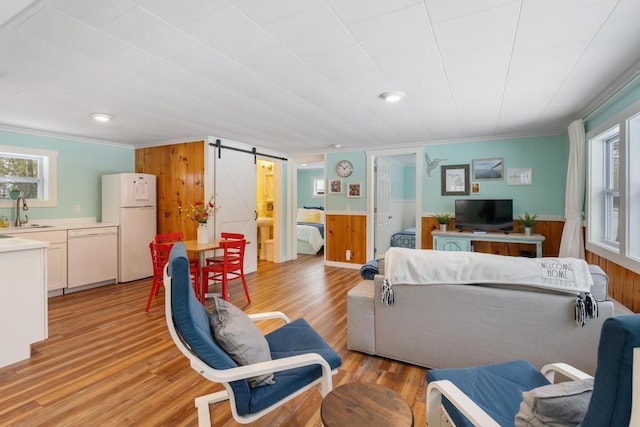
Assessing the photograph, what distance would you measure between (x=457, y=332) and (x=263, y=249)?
205 inches

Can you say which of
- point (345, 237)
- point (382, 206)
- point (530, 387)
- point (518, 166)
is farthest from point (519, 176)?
point (530, 387)

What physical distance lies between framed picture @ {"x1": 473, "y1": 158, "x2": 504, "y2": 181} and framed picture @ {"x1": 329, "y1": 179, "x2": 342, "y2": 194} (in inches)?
92.6

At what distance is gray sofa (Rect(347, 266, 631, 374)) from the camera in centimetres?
191

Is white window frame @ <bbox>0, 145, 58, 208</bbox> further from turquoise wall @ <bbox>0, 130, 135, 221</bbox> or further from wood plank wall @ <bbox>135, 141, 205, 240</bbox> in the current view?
wood plank wall @ <bbox>135, 141, 205, 240</bbox>

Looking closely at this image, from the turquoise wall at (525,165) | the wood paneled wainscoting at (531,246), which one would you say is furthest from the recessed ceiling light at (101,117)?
the wood paneled wainscoting at (531,246)

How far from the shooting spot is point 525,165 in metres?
4.78

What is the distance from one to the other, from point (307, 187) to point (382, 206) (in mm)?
4549

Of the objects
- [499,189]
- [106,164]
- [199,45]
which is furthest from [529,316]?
[106,164]

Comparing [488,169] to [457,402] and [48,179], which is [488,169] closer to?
[457,402]

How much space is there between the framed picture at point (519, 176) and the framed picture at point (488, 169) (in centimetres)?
12

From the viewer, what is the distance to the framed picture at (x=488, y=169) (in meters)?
4.92

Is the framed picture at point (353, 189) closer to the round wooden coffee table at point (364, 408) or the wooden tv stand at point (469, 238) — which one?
the wooden tv stand at point (469, 238)

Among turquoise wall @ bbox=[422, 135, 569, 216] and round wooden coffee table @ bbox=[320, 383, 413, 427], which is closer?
round wooden coffee table @ bbox=[320, 383, 413, 427]

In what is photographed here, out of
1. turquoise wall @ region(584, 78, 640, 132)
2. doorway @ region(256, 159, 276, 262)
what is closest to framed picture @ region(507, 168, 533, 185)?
turquoise wall @ region(584, 78, 640, 132)
